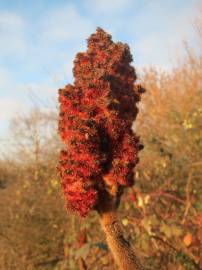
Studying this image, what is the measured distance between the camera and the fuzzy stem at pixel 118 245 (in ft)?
7.42

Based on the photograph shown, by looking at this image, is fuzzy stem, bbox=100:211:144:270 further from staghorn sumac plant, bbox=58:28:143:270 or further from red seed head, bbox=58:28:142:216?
red seed head, bbox=58:28:142:216

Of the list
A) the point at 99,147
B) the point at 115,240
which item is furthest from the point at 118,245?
the point at 99,147

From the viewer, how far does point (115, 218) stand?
2346 mm

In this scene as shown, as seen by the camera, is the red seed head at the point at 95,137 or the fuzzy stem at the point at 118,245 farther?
the red seed head at the point at 95,137

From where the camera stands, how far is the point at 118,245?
2309 millimetres

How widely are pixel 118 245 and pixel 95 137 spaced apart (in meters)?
0.59

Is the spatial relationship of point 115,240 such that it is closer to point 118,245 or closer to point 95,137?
point 118,245

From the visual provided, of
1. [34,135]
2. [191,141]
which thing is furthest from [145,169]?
[34,135]

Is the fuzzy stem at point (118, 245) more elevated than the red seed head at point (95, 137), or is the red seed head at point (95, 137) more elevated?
the red seed head at point (95, 137)

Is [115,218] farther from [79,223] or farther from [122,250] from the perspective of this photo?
[79,223]

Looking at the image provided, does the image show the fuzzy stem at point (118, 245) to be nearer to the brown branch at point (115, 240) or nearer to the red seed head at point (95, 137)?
the brown branch at point (115, 240)

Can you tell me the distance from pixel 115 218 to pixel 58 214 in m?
7.12

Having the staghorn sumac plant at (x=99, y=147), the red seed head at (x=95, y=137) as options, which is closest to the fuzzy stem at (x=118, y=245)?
the staghorn sumac plant at (x=99, y=147)

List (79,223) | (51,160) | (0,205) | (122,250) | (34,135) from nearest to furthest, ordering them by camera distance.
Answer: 1. (122,250)
2. (79,223)
3. (0,205)
4. (51,160)
5. (34,135)
